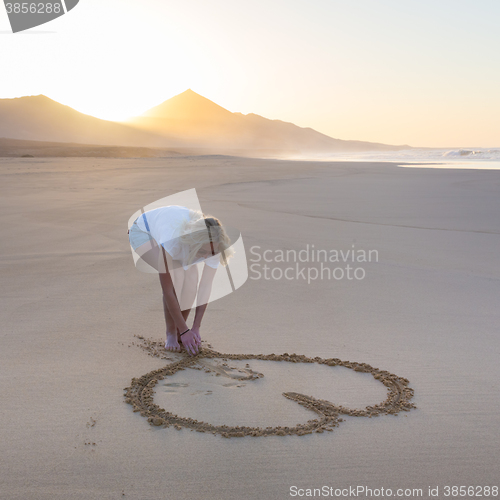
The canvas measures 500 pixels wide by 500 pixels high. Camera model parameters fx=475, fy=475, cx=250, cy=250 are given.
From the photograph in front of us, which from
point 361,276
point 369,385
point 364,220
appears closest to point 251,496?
point 369,385

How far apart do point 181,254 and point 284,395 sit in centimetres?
105

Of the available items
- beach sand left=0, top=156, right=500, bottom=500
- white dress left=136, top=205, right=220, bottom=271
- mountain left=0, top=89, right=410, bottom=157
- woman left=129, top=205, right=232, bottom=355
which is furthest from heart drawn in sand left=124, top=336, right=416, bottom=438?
mountain left=0, top=89, right=410, bottom=157

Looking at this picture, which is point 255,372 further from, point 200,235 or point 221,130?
point 221,130

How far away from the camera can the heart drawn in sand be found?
7.58ft

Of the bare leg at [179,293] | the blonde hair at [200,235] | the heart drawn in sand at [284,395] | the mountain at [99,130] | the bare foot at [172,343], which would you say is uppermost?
the mountain at [99,130]

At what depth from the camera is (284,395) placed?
266 cm

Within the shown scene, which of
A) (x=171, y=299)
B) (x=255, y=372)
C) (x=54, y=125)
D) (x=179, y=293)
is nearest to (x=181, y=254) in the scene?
(x=171, y=299)

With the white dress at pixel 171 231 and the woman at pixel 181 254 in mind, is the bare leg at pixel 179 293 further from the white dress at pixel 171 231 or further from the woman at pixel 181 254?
the white dress at pixel 171 231

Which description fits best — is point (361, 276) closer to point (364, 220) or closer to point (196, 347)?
point (196, 347)

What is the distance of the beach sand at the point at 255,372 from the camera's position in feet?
6.58

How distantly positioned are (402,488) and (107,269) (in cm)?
383

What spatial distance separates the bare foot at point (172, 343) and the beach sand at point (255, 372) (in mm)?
89

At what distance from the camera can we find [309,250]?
5.91 metres

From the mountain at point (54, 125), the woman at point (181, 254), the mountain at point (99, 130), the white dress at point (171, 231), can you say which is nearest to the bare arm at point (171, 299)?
the woman at point (181, 254)
